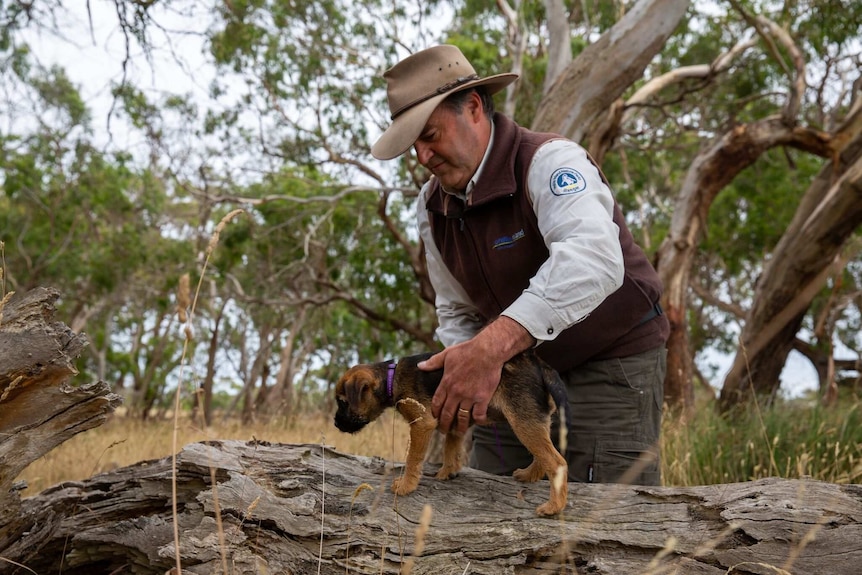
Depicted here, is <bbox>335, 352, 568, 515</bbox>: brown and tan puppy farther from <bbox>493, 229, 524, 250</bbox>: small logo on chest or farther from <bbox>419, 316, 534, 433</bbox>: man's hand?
<bbox>493, 229, 524, 250</bbox>: small logo on chest

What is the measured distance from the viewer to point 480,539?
2818mm

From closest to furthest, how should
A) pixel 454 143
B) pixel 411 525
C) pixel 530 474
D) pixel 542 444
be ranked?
pixel 411 525 → pixel 542 444 → pixel 530 474 → pixel 454 143

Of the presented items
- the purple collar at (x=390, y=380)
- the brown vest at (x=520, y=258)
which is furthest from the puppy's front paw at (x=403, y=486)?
the brown vest at (x=520, y=258)

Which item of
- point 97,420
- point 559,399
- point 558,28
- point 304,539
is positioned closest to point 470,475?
point 559,399

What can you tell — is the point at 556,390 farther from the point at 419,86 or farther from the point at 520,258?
the point at 419,86

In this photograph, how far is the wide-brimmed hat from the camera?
10.7ft

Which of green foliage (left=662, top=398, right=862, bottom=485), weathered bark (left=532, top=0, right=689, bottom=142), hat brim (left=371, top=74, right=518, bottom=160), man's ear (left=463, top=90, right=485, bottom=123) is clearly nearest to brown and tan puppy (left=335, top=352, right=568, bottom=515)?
hat brim (left=371, top=74, right=518, bottom=160)

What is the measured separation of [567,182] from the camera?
3105mm

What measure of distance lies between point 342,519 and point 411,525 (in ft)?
0.90

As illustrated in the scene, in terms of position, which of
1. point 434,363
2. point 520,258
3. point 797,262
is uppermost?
point 797,262

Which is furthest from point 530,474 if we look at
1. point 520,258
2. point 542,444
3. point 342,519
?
point 520,258

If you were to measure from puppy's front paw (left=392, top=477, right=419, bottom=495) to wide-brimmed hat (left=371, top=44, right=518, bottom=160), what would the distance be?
1.41m

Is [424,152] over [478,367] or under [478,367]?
over

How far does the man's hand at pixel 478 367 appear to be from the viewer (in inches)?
111
